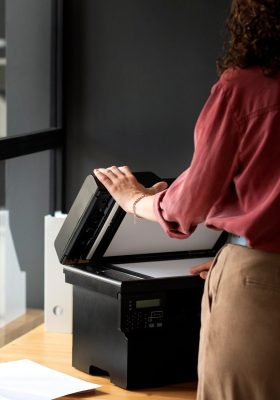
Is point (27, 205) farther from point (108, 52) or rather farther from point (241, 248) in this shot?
point (241, 248)

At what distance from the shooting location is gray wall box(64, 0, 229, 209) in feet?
10.6

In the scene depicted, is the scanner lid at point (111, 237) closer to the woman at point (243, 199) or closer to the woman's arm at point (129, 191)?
the woman's arm at point (129, 191)

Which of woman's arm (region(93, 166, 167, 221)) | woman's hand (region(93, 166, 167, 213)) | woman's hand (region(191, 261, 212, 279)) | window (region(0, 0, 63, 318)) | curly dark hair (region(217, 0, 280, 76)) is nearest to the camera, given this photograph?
curly dark hair (region(217, 0, 280, 76))

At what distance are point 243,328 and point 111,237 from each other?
0.82 metres

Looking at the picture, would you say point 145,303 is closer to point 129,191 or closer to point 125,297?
point 125,297

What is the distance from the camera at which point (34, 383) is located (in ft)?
7.89

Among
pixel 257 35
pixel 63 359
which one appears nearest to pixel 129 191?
pixel 257 35

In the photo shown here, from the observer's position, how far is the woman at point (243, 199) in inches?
66.6

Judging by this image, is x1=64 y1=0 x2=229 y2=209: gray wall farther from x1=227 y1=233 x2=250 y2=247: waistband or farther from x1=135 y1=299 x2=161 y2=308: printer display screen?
x1=227 y1=233 x2=250 y2=247: waistband

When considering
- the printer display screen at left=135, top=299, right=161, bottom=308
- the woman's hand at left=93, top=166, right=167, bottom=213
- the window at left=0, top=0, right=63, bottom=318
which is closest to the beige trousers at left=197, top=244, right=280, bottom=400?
the woman's hand at left=93, top=166, right=167, bottom=213

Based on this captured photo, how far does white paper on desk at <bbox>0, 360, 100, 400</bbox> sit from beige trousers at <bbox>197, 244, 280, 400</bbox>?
62cm

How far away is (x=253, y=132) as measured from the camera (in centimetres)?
169

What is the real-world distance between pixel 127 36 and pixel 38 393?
55.0 inches

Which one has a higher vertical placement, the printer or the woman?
the woman
